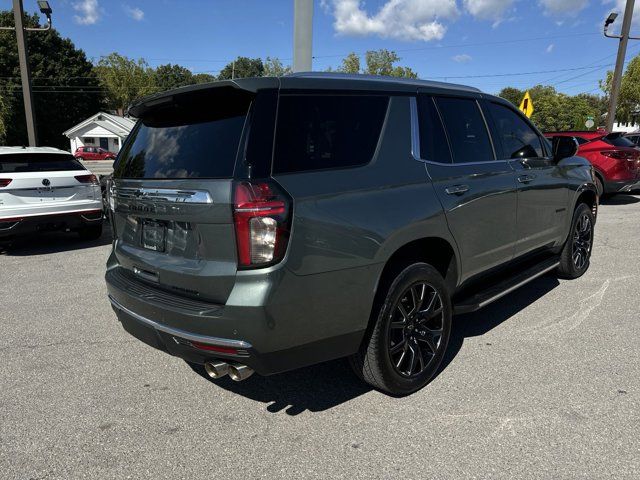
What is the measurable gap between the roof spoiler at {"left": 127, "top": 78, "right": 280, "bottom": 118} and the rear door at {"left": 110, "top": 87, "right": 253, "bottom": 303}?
3 centimetres

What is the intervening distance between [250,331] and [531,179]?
3.00m

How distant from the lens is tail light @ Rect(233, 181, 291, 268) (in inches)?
90.1

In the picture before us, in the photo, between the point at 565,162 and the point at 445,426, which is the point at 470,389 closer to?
the point at 445,426

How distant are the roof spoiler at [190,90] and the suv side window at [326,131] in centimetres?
14

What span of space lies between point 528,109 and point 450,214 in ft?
52.4

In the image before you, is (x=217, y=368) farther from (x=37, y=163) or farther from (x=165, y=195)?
(x=37, y=163)

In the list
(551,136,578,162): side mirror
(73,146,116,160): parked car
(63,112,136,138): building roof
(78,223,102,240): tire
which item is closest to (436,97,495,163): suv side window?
(551,136,578,162): side mirror

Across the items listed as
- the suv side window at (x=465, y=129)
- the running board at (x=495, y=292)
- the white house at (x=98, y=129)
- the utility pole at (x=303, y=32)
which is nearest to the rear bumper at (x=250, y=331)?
the running board at (x=495, y=292)

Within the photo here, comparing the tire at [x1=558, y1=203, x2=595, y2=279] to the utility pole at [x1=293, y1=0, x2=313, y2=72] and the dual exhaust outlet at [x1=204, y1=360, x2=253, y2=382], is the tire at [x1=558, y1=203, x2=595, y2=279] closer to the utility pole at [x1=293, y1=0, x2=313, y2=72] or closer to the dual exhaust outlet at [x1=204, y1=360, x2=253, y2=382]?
the dual exhaust outlet at [x1=204, y1=360, x2=253, y2=382]

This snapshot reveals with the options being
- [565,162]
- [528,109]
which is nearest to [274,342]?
[565,162]

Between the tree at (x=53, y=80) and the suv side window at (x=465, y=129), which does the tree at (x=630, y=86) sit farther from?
the tree at (x=53, y=80)

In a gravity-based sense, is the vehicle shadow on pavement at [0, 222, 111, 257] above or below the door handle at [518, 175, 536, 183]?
below

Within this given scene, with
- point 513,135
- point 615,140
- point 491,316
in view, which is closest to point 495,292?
point 491,316

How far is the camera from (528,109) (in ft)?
→ 56.1
